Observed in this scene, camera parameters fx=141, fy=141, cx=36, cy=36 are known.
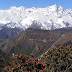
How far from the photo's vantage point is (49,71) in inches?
500

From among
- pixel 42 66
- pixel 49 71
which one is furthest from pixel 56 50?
pixel 49 71

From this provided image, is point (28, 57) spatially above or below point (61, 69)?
above

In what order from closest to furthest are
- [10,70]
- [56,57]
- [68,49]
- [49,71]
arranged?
[49,71] < [10,70] < [56,57] < [68,49]

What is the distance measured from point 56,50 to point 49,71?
156 inches

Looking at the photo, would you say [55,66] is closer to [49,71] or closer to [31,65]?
[49,71]

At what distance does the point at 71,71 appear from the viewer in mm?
13086

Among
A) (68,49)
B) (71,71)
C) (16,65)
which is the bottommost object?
(71,71)

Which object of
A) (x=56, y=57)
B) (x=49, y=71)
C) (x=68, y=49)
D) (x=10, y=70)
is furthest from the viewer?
(x=68, y=49)

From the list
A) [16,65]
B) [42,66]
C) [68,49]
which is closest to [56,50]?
[68,49]

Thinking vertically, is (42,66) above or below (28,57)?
below

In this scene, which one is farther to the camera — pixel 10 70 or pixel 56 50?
pixel 56 50

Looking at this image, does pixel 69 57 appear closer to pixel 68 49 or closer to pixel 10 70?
pixel 68 49

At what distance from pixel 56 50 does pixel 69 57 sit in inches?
89.1

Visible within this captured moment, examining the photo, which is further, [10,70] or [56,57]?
[56,57]
